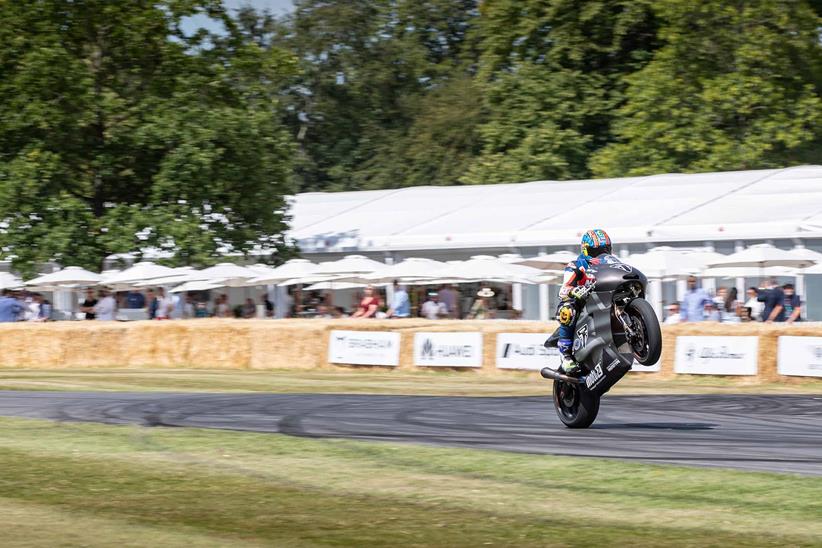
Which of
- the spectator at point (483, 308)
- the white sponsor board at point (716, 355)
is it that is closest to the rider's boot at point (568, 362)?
the white sponsor board at point (716, 355)

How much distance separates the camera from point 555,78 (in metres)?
52.8

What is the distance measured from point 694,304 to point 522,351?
14.9 feet

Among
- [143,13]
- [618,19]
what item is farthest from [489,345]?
[618,19]

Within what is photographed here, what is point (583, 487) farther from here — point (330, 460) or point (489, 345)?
point (489, 345)

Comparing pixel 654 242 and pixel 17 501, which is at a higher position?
pixel 654 242

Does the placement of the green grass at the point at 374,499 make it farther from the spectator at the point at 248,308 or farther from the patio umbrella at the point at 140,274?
the patio umbrella at the point at 140,274

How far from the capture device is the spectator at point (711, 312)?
25.9 m

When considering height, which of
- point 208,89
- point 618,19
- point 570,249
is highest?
point 618,19

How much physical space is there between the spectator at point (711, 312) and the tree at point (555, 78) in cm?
2585

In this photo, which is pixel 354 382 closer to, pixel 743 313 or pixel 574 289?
pixel 743 313

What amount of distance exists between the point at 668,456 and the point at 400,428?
3.39m

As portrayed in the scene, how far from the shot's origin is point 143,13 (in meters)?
37.7

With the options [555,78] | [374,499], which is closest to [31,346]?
[374,499]

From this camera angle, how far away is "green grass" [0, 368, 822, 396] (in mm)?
20109
